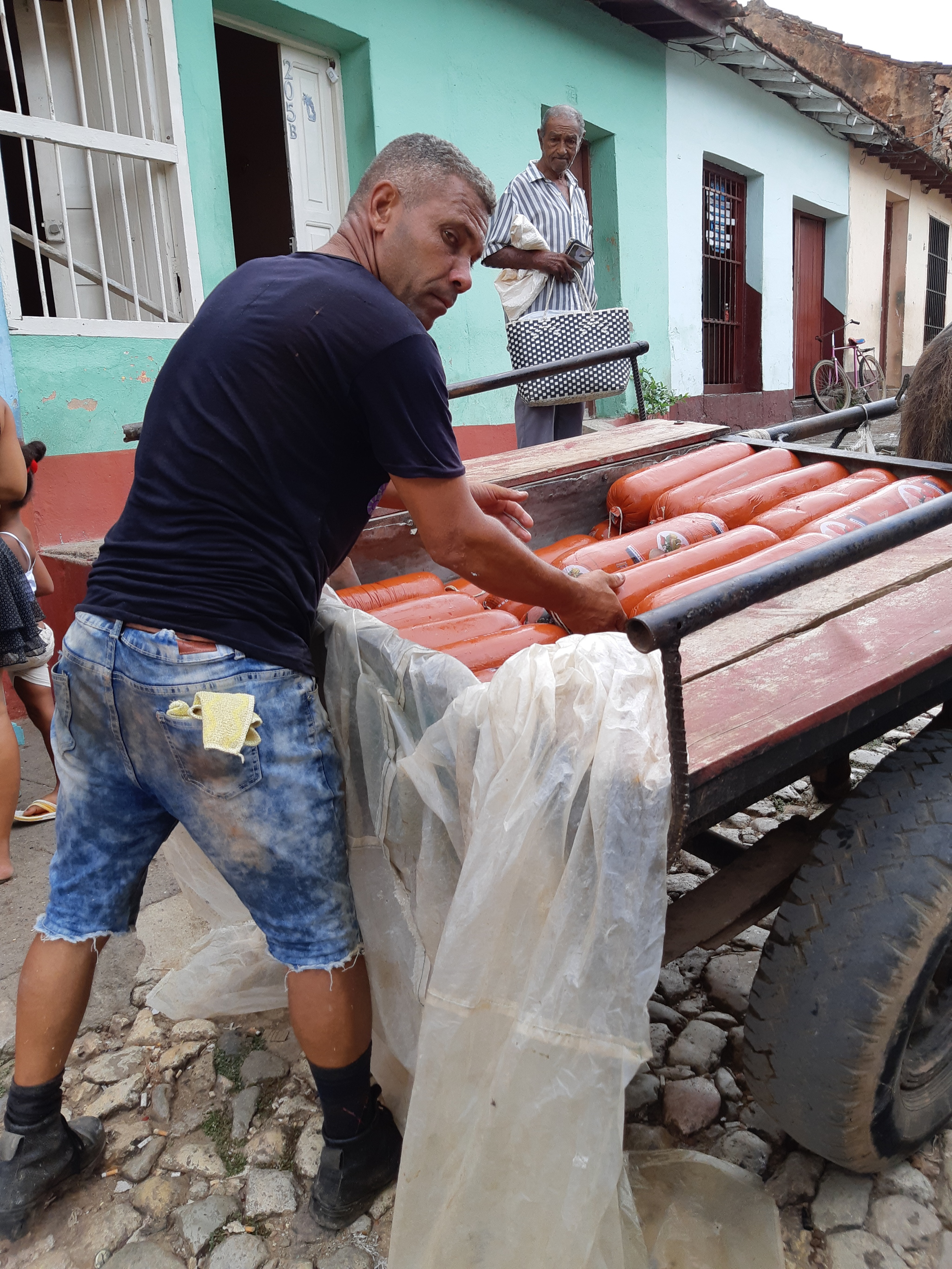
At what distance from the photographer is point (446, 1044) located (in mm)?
1344

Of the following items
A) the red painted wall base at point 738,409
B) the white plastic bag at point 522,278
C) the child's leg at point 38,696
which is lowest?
the child's leg at point 38,696

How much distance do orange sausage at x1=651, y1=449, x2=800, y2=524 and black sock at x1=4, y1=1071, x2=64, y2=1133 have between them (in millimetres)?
2225

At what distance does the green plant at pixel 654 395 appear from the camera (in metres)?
8.35

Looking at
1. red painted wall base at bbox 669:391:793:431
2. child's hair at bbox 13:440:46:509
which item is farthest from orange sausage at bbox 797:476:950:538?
red painted wall base at bbox 669:391:793:431

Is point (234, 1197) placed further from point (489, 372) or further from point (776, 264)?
point (776, 264)

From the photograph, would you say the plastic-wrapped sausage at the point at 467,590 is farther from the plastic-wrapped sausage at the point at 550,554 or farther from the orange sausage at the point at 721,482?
the orange sausage at the point at 721,482

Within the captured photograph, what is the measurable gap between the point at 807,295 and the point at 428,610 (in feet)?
42.6

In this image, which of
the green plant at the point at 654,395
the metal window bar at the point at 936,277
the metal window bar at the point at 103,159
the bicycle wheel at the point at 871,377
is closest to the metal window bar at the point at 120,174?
the metal window bar at the point at 103,159

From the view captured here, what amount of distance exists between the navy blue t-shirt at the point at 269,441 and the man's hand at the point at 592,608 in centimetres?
40

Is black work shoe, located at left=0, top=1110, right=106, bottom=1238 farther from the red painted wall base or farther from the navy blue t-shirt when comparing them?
the red painted wall base

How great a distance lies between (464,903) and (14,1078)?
102 cm

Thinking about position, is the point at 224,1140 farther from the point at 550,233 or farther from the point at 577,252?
the point at 550,233

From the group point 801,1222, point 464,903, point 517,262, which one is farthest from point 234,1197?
point 517,262

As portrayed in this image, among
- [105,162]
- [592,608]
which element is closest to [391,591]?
[592,608]
